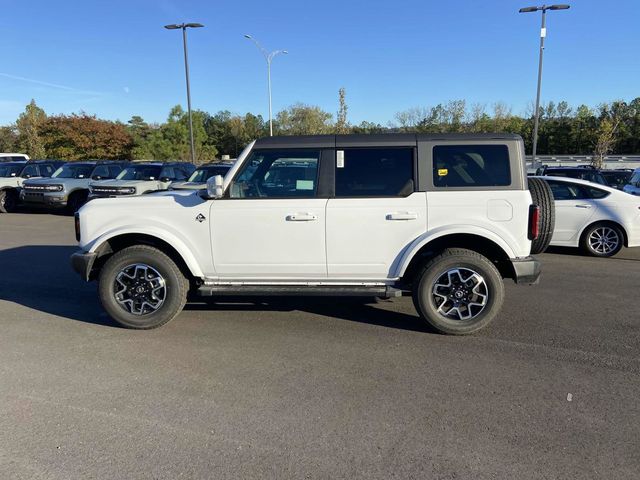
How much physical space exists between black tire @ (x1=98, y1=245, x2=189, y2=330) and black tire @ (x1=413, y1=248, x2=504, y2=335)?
2378mm

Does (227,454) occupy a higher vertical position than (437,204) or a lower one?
lower

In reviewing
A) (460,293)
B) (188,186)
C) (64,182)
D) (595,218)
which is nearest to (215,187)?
(460,293)

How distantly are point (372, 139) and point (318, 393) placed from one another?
2.49 metres

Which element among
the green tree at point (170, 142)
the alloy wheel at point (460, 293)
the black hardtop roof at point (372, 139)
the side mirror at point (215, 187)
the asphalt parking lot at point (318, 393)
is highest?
the green tree at point (170, 142)

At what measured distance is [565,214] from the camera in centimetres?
856

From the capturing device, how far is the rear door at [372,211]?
4.44m

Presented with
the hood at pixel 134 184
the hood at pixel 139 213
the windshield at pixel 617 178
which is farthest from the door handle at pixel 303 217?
the windshield at pixel 617 178

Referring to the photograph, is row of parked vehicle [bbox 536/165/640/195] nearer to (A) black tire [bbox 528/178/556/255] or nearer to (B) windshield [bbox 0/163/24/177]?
(A) black tire [bbox 528/178/556/255]

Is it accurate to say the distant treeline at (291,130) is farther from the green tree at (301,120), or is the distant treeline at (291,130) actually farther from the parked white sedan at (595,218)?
the parked white sedan at (595,218)

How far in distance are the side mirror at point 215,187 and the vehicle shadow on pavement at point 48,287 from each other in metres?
1.79

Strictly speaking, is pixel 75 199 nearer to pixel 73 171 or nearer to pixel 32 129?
pixel 73 171

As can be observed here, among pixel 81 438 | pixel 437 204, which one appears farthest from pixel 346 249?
pixel 81 438

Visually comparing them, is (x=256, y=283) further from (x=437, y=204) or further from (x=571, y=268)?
(x=571, y=268)

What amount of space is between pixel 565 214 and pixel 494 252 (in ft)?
15.7
